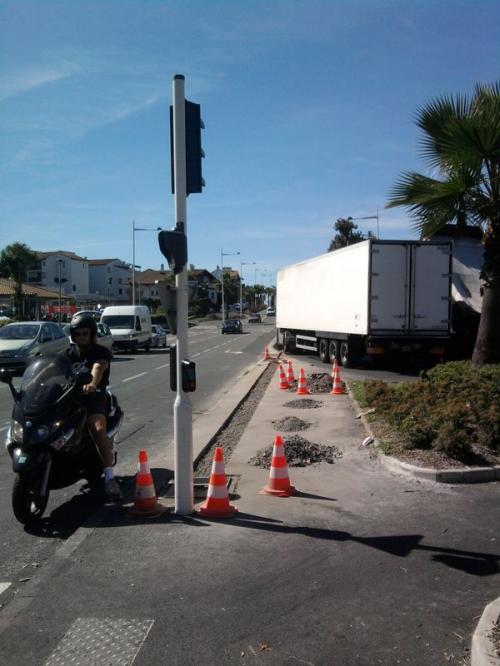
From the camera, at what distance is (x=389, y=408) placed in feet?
31.7

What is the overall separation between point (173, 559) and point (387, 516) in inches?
79.6

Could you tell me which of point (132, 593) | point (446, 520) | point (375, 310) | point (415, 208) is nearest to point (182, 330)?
point (132, 593)

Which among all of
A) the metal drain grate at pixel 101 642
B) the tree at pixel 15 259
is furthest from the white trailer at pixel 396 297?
the tree at pixel 15 259

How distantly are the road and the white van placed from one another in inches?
281

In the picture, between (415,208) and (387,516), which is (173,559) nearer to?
(387,516)

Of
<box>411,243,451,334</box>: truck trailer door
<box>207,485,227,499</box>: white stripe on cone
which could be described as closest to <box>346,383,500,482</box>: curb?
<box>207,485,227,499</box>: white stripe on cone

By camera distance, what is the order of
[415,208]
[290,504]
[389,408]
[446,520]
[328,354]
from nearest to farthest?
[446,520]
[290,504]
[389,408]
[415,208]
[328,354]

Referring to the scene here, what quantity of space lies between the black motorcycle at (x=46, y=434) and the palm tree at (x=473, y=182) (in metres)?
8.37

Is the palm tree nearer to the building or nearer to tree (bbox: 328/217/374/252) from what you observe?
tree (bbox: 328/217/374/252)

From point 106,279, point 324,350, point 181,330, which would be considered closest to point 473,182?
point 181,330

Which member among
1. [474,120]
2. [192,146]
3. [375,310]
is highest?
[474,120]

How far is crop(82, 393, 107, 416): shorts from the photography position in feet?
20.4

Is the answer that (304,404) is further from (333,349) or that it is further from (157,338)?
(157,338)

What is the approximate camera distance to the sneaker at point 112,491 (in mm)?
6211
